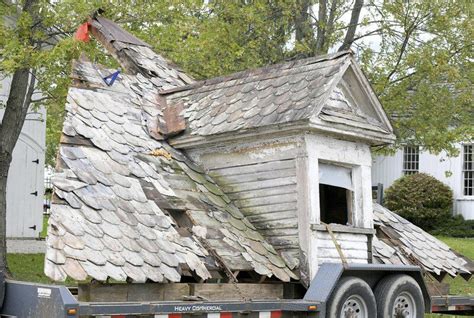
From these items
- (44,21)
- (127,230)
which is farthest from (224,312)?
(44,21)

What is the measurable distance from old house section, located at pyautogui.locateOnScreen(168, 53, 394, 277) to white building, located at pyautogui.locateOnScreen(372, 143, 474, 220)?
20104 millimetres

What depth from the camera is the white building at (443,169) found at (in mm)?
31570

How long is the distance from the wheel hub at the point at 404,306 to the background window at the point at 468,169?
2265cm

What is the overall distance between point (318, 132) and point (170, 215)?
186 cm

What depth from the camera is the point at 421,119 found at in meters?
17.9

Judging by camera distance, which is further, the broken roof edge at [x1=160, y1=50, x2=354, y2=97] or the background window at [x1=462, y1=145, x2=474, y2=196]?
the background window at [x1=462, y1=145, x2=474, y2=196]

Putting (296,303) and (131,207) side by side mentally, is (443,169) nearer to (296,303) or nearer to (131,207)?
(296,303)

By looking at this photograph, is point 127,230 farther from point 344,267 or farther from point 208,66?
point 208,66

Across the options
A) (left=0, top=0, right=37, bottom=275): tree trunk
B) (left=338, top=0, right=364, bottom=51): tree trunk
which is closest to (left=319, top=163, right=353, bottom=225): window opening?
(left=0, top=0, right=37, bottom=275): tree trunk

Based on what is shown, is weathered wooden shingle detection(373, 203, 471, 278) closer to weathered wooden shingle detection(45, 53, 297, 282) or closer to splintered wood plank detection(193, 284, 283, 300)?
splintered wood plank detection(193, 284, 283, 300)

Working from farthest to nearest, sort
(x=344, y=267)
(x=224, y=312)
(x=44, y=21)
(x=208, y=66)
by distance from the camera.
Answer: (x=208, y=66) → (x=44, y=21) → (x=344, y=267) → (x=224, y=312)

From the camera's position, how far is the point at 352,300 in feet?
30.5

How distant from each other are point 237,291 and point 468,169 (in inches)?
959

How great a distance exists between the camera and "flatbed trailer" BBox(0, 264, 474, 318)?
7.31 m
